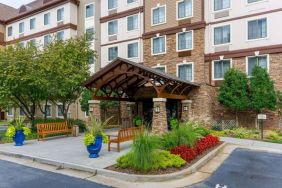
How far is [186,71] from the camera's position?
79.4ft

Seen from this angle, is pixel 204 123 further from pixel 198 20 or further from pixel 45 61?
pixel 45 61

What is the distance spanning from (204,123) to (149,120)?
19.6 feet

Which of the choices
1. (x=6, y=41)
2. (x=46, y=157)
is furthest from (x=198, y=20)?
(x=6, y=41)

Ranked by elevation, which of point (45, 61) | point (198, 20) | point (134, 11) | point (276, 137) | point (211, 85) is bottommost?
point (276, 137)

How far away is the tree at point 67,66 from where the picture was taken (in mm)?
18922

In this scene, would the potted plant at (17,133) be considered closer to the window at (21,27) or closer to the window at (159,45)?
the window at (159,45)

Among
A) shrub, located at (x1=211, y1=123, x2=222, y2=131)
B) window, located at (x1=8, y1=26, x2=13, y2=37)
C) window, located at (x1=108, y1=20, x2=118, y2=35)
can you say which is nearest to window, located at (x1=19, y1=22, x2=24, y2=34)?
window, located at (x1=8, y1=26, x2=13, y2=37)

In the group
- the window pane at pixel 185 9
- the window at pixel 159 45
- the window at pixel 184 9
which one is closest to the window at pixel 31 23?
the window at pixel 159 45

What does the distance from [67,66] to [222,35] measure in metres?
13.4

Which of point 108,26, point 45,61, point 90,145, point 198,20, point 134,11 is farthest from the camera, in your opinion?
point 108,26

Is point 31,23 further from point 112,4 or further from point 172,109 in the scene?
point 172,109

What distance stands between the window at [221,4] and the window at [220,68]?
185 inches

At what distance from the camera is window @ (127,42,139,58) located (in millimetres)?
28688

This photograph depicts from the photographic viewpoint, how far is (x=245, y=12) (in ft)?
72.0
